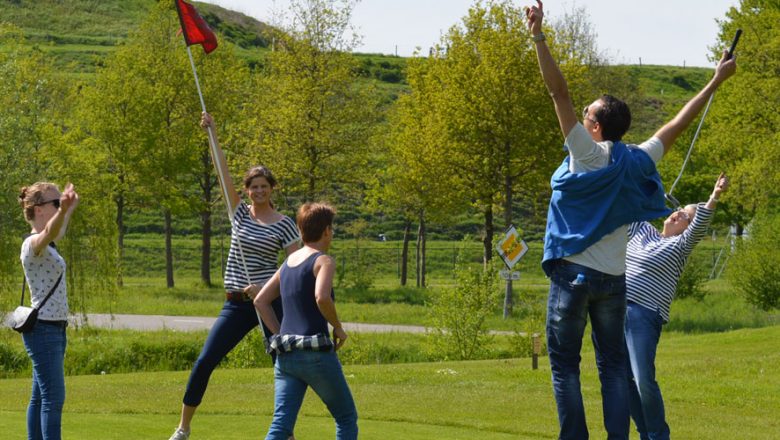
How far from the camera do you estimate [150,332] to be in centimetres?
3098

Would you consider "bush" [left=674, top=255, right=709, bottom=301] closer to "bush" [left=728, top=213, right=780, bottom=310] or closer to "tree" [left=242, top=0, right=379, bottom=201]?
"bush" [left=728, top=213, right=780, bottom=310]

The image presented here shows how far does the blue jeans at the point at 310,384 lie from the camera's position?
7207 mm

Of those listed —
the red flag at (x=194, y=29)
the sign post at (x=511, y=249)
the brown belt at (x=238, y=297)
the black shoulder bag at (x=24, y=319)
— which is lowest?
the sign post at (x=511, y=249)

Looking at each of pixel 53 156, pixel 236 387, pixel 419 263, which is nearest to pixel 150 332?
pixel 53 156

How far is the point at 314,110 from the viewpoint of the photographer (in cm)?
4347

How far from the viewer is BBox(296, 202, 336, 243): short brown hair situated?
742cm

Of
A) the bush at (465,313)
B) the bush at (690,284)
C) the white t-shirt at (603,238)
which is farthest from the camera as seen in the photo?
the bush at (690,284)

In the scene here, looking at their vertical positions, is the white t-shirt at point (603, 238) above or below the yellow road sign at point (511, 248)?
above

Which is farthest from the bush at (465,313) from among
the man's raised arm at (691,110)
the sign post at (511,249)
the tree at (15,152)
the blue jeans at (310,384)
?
the blue jeans at (310,384)

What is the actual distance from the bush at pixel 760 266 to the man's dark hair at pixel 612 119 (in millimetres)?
31466

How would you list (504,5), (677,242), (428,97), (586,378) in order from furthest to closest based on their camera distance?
1. (428,97)
2. (504,5)
3. (586,378)
4. (677,242)

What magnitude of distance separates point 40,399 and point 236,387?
26.9 feet

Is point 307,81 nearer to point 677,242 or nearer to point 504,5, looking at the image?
point 504,5

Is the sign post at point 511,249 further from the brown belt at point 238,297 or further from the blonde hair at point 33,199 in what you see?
the blonde hair at point 33,199
